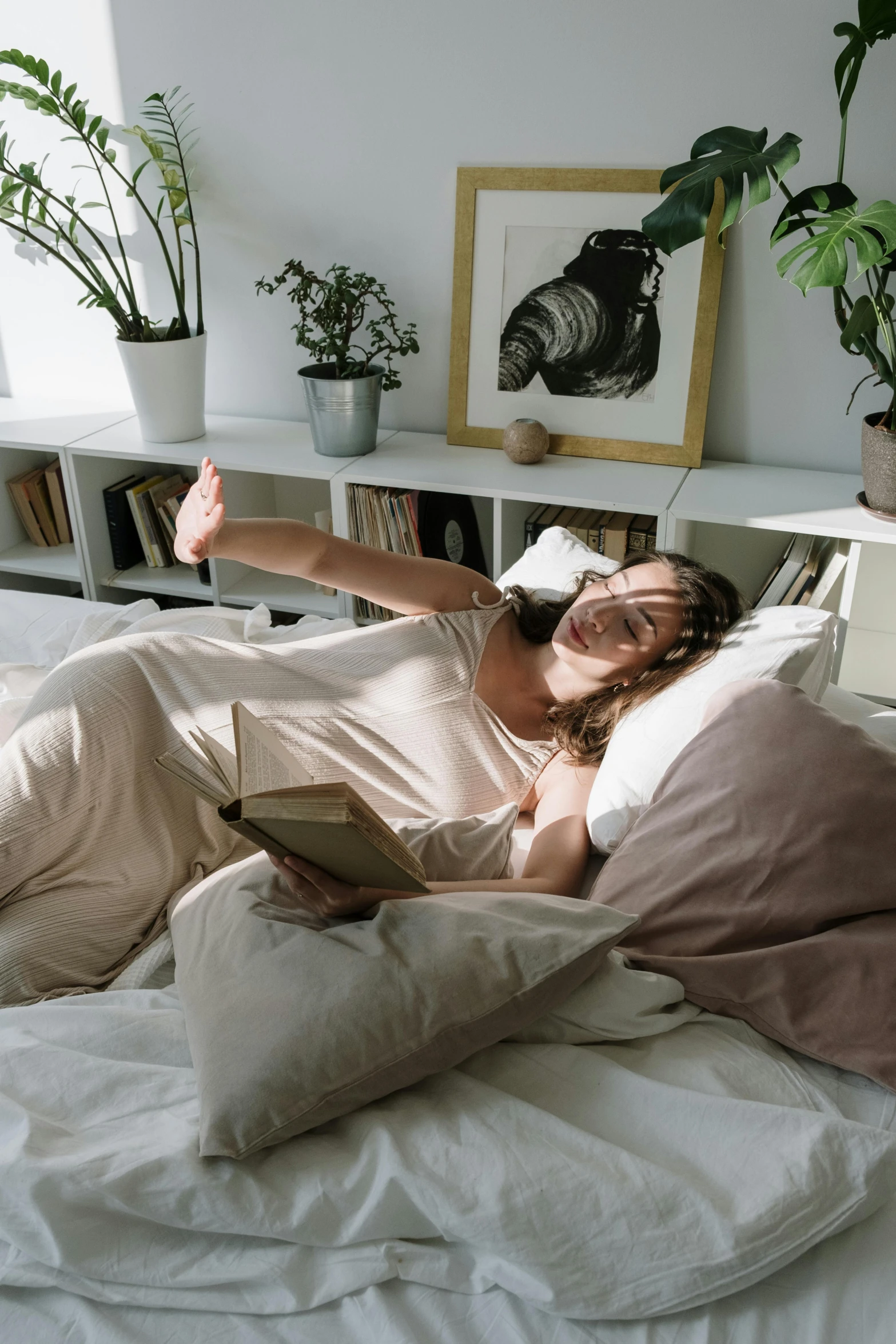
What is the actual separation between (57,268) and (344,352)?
99 cm

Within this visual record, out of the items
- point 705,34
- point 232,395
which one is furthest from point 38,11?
point 705,34

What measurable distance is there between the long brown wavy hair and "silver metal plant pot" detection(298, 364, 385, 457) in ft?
3.72

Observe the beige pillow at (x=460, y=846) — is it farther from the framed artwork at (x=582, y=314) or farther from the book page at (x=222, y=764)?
the framed artwork at (x=582, y=314)

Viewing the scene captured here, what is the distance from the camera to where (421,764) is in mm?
1577

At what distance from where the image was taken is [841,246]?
1.87 m

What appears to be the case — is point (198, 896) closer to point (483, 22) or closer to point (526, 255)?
point (526, 255)

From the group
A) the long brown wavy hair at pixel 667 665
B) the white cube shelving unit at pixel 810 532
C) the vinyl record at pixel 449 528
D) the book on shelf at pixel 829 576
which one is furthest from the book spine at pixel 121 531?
the book on shelf at pixel 829 576

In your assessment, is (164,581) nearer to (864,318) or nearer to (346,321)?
(346,321)

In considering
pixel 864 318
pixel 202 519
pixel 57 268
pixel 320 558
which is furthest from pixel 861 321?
pixel 57 268

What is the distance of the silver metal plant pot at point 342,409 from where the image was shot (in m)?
2.53

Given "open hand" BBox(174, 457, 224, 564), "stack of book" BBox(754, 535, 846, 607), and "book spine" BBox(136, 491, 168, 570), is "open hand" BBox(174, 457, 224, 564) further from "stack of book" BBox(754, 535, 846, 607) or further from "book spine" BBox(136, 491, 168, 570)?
"book spine" BBox(136, 491, 168, 570)

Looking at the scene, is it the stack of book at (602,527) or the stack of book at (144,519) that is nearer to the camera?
the stack of book at (602,527)

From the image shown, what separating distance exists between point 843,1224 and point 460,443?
211 cm

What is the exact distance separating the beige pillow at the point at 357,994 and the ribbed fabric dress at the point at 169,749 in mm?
294
